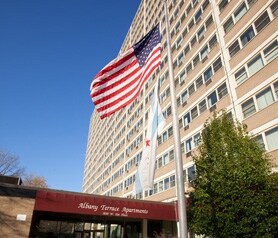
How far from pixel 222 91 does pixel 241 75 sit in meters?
2.43

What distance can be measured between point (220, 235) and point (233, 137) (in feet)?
15.7

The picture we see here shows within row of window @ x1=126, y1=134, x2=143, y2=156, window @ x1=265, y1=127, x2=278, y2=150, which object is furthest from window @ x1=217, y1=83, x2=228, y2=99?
row of window @ x1=126, y1=134, x2=143, y2=156

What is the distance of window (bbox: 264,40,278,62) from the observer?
18.1 metres

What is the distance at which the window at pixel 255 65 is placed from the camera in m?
19.5

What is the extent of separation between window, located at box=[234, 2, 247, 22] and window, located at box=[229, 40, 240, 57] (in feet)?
7.06

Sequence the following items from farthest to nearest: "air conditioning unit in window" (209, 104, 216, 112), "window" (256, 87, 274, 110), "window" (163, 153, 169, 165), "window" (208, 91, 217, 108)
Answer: "window" (163, 153, 169, 165) < "window" (208, 91, 217, 108) < "air conditioning unit in window" (209, 104, 216, 112) < "window" (256, 87, 274, 110)

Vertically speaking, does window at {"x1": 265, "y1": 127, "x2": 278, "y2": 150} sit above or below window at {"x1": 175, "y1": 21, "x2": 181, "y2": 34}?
below

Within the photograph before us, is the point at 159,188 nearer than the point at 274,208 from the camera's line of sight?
No

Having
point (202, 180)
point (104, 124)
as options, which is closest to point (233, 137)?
point (202, 180)

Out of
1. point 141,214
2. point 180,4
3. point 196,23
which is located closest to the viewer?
point 141,214

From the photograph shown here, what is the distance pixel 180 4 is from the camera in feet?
118

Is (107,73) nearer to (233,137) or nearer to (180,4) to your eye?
(233,137)

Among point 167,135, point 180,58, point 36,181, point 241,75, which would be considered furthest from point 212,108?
point 36,181

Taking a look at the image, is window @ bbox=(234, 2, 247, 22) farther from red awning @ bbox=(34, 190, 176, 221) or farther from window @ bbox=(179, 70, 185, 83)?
red awning @ bbox=(34, 190, 176, 221)
